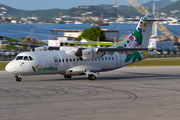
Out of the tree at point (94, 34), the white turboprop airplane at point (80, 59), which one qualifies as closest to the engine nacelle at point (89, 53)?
the white turboprop airplane at point (80, 59)

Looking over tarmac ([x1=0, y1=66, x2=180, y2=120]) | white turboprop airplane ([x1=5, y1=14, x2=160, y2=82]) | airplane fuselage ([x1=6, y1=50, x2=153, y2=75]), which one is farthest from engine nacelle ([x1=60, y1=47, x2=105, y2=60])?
tarmac ([x1=0, y1=66, x2=180, y2=120])

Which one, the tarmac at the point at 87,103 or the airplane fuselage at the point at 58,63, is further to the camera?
the airplane fuselage at the point at 58,63

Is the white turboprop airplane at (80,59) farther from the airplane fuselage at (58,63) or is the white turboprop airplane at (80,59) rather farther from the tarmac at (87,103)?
the tarmac at (87,103)

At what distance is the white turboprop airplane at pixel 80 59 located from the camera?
75.8ft

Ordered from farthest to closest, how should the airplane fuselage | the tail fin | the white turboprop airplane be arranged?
the tail fin, the white turboprop airplane, the airplane fuselage

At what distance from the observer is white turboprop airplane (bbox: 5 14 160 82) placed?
23.1 metres

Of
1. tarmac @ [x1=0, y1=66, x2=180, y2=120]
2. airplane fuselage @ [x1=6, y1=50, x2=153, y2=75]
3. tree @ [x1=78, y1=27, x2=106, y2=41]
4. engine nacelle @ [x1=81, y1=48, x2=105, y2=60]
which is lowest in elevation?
tarmac @ [x1=0, y1=66, x2=180, y2=120]

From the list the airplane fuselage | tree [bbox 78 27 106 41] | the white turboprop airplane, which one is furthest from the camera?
tree [bbox 78 27 106 41]

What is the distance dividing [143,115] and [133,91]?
704 centimetres

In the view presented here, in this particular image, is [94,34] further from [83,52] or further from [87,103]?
[87,103]

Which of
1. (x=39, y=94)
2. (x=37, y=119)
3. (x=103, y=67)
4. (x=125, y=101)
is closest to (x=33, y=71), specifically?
(x=39, y=94)

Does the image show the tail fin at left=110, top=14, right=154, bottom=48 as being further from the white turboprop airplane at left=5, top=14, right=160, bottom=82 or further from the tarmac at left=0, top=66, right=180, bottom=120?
the tarmac at left=0, top=66, right=180, bottom=120

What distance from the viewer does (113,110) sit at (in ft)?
44.4

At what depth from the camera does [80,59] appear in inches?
1021
